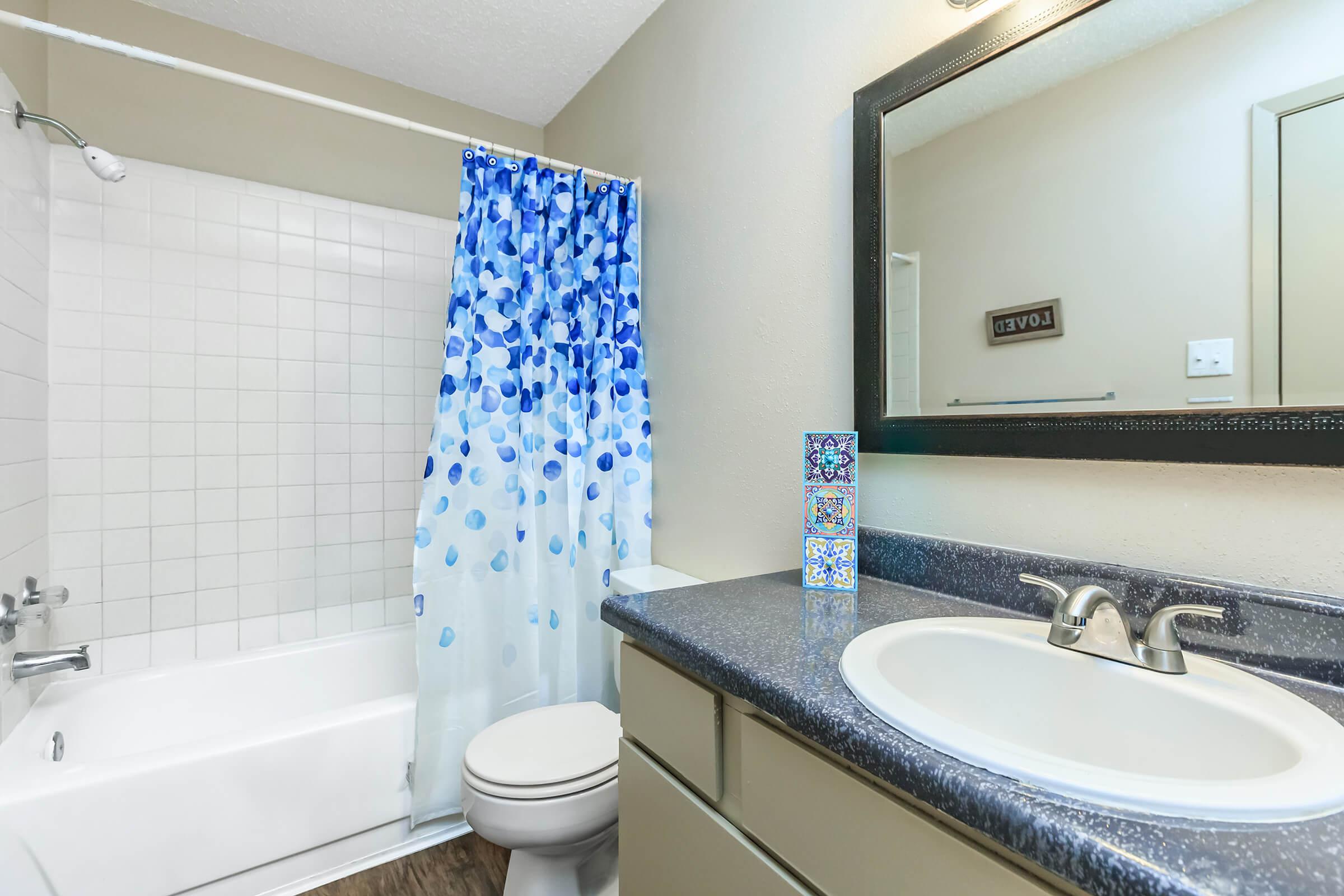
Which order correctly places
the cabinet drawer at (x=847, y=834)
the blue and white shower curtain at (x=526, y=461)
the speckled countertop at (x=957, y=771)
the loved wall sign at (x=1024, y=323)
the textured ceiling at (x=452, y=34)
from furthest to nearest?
the textured ceiling at (x=452, y=34) → the blue and white shower curtain at (x=526, y=461) → the loved wall sign at (x=1024, y=323) → the cabinet drawer at (x=847, y=834) → the speckled countertop at (x=957, y=771)

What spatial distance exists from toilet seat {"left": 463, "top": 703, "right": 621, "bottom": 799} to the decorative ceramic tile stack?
0.57 metres

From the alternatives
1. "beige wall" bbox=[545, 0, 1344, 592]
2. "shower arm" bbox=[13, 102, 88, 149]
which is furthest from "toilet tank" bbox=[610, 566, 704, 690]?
"shower arm" bbox=[13, 102, 88, 149]

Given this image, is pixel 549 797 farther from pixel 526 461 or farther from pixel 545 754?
pixel 526 461

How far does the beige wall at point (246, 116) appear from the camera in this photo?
1883 mm

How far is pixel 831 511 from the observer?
115cm

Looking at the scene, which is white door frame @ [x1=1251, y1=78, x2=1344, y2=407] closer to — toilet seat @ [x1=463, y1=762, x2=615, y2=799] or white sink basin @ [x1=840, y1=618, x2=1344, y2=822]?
white sink basin @ [x1=840, y1=618, x2=1344, y2=822]

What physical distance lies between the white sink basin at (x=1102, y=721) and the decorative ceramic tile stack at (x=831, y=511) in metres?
0.24

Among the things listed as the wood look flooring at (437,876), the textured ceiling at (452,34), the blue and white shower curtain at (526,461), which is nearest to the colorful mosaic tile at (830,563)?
the blue and white shower curtain at (526,461)

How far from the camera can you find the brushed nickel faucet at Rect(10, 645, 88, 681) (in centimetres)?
149

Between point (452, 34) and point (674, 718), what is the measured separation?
7.16ft

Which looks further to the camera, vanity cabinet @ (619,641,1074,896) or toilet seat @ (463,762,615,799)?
toilet seat @ (463,762,615,799)

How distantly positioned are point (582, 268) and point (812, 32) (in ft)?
2.87

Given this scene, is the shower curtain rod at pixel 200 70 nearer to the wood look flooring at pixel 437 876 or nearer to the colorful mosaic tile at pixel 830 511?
the colorful mosaic tile at pixel 830 511

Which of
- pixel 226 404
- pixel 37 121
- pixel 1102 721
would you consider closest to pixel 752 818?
pixel 1102 721
